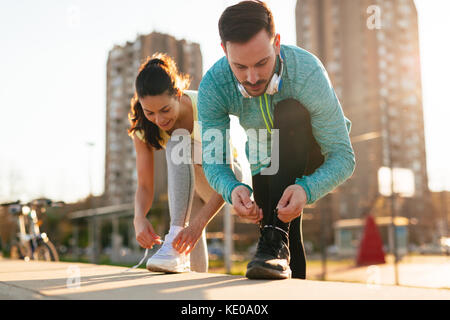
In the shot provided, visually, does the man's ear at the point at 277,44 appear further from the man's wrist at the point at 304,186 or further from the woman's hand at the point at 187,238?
the woman's hand at the point at 187,238

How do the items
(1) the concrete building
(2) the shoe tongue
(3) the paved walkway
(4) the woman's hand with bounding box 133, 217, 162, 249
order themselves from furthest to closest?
(1) the concrete building → (4) the woman's hand with bounding box 133, 217, 162, 249 → (2) the shoe tongue → (3) the paved walkway

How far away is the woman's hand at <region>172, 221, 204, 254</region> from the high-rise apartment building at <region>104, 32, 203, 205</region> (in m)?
51.7

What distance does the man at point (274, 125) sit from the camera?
1.77 m

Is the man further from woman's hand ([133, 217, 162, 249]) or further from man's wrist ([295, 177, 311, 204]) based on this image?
woman's hand ([133, 217, 162, 249])

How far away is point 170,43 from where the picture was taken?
52062mm

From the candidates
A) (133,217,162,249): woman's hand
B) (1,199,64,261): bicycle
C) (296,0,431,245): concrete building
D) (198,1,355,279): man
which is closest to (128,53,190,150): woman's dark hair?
(198,1,355,279): man

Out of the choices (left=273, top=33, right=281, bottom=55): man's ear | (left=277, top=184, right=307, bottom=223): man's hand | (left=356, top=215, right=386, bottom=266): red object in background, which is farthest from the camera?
(left=356, top=215, right=386, bottom=266): red object in background

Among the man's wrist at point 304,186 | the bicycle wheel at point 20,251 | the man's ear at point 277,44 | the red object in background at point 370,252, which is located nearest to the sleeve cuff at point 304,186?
the man's wrist at point 304,186

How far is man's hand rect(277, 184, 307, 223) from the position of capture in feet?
5.54

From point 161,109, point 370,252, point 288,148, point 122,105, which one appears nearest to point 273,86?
point 288,148

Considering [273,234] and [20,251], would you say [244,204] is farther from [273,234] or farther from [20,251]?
[20,251]

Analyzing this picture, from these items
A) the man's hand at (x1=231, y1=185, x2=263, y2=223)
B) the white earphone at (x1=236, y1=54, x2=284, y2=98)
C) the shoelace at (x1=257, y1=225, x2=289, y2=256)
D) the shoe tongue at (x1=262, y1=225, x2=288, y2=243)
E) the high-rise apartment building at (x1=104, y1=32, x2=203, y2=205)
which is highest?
the high-rise apartment building at (x1=104, y1=32, x2=203, y2=205)
